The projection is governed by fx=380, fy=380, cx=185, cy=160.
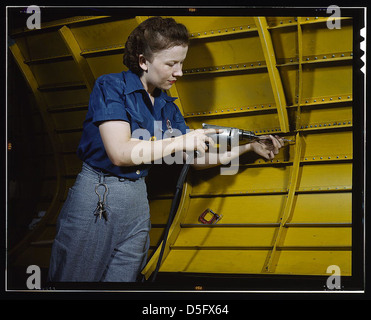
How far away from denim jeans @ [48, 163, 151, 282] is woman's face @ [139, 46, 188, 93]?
25.2 inches

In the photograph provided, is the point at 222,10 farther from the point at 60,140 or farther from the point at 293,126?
the point at 60,140

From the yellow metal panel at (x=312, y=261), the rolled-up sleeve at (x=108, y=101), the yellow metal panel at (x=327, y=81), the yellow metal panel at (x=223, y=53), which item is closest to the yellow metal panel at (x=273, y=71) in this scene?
the yellow metal panel at (x=223, y=53)

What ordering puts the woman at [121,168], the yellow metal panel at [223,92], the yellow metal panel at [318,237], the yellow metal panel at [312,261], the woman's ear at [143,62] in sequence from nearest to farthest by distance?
the woman at [121,168] → the woman's ear at [143,62] → the yellow metal panel at [312,261] → the yellow metal panel at [318,237] → the yellow metal panel at [223,92]

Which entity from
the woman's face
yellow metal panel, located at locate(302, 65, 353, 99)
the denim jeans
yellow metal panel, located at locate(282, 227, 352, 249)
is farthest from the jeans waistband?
yellow metal panel, located at locate(302, 65, 353, 99)

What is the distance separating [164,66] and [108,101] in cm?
41

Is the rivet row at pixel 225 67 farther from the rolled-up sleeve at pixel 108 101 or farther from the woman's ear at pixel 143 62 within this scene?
the rolled-up sleeve at pixel 108 101

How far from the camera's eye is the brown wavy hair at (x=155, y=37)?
2.22 metres

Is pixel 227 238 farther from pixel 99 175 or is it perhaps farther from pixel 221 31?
pixel 221 31

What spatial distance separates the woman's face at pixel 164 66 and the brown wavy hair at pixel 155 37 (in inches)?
1.1

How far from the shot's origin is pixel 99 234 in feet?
7.53

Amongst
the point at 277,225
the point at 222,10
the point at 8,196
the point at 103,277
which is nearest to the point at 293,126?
the point at 277,225

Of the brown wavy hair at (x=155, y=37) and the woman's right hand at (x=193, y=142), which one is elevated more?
the brown wavy hair at (x=155, y=37)

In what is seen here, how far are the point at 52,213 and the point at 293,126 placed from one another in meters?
2.32

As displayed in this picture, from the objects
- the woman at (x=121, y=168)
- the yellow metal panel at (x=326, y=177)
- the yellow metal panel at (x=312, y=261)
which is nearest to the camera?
the woman at (x=121, y=168)
